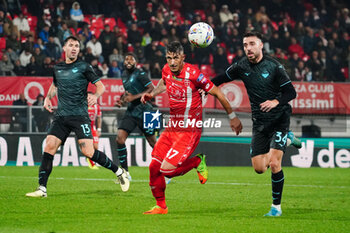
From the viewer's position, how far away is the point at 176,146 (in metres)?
8.54

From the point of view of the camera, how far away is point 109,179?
1409cm

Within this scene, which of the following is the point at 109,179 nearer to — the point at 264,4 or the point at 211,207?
the point at 211,207

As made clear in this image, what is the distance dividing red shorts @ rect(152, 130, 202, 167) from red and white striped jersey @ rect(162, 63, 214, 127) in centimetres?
23

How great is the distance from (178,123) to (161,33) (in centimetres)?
1596

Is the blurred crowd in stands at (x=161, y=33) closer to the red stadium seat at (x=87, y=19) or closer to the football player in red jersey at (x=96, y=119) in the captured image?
the red stadium seat at (x=87, y=19)

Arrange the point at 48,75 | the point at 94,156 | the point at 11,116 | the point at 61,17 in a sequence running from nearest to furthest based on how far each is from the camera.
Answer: the point at 94,156, the point at 11,116, the point at 48,75, the point at 61,17

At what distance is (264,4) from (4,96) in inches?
559

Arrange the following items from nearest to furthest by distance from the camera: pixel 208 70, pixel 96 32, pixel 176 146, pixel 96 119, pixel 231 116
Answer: pixel 231 116 < pixel 176 146 < pixel 96 119 < pixel 208 70 < pixel 96 32

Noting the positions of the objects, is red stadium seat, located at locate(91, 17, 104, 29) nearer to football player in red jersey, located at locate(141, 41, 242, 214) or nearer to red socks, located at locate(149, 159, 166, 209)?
football player in red jersey, located at locate(141, 41, 242, 214)

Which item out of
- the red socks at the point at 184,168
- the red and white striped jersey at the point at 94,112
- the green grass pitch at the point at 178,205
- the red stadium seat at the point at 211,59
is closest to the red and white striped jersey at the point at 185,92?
the red socks at the point at 184,168

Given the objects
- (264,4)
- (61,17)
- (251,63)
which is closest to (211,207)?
(251,63)

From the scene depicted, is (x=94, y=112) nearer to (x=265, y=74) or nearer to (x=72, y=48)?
(x=72, y=48)

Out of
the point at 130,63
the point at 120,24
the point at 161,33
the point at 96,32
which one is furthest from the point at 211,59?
the point at 130,63

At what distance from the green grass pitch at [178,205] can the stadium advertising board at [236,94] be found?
4133mm
